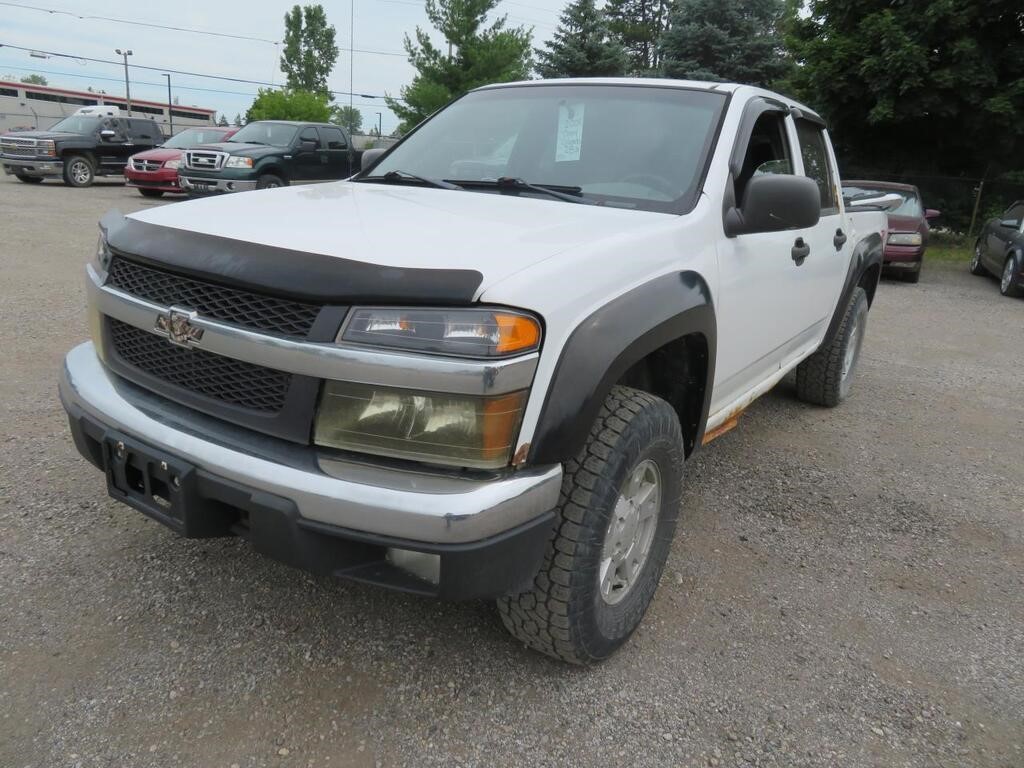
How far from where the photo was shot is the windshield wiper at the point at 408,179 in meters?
3.02

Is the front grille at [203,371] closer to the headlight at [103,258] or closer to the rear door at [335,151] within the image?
the headlight at [103,258]

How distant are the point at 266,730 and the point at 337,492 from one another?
2.51 feet

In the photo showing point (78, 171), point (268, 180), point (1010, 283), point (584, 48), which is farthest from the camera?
point (584, 48)

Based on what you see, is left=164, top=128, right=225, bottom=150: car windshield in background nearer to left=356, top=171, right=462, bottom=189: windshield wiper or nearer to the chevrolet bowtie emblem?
left=356, top=171, right=462, bottom=189: windshield wiper

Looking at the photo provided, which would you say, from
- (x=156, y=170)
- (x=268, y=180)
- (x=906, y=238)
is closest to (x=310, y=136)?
(x=268, y=180)

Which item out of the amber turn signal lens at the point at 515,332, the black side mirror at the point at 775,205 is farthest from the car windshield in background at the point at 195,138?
the amber turn signal lens at the point at 515,332

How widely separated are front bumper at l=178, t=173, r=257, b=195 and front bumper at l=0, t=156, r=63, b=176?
5520 millimetres

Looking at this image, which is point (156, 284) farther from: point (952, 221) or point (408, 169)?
point (952, 221)

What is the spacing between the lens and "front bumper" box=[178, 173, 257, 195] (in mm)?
13242

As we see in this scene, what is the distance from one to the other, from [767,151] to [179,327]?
2.61 metres

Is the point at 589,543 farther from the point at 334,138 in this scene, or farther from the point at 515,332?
the point at 334,138

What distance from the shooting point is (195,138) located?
672 inches

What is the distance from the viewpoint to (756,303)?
10.2 ft

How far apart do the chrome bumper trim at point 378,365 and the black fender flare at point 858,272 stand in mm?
3312
